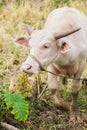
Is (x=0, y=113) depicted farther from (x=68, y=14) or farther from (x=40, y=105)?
(x=68, y=14)

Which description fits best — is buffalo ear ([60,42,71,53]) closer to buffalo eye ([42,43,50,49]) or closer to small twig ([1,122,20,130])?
buffalo eye ([42,43,50,49])

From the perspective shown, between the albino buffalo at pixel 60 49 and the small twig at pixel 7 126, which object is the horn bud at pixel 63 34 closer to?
the albino buffalo at pixel 60 49

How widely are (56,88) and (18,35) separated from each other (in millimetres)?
3030

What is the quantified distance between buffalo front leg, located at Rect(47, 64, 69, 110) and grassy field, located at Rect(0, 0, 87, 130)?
36 cm

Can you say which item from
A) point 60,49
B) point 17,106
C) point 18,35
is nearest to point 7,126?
point 17,106

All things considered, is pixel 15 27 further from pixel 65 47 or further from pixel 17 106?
pixel 17 106

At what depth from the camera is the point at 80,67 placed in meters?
6.35

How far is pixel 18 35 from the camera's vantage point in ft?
30.7

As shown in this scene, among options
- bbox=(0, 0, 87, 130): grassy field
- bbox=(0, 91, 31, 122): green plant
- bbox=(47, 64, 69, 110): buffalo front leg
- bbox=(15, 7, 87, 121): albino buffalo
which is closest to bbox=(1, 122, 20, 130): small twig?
bbox=(0, 91, 31, 122): green plant

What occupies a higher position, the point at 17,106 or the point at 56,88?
the point at 56,88

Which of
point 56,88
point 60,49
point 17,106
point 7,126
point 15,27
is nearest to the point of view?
point 17,106

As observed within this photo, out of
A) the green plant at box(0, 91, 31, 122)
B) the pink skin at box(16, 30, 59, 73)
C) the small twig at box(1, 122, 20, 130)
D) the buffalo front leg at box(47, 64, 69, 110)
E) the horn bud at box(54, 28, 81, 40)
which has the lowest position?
the small twig at box(1, 122, 20, 130)

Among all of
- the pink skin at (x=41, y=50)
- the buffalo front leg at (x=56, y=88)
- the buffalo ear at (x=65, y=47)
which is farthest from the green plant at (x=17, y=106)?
the buffalo front leg at (x=56, y=88)

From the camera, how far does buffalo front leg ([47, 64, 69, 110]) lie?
645 cm
